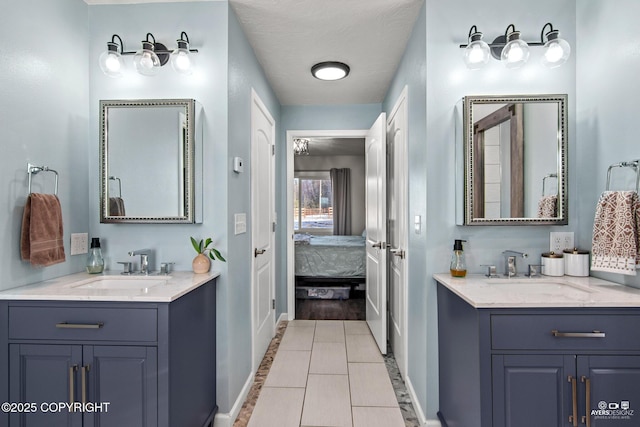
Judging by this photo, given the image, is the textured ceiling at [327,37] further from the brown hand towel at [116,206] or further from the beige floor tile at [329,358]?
the beige floor tile at [329,358]

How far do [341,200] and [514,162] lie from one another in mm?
5932

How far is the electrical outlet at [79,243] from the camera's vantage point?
6.21 feet

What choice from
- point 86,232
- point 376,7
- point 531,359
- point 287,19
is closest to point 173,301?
point 86,232

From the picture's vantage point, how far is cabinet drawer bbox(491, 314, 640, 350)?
1304mm

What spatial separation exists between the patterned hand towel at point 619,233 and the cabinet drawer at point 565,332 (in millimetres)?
277

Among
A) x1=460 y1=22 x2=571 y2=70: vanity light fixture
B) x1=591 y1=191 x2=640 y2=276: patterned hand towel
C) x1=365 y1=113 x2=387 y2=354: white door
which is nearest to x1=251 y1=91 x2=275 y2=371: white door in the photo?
x1=365 y1=113 x2=387 y2=354: white door

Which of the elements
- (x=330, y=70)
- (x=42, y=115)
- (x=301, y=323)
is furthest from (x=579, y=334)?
(x=301, y=323)

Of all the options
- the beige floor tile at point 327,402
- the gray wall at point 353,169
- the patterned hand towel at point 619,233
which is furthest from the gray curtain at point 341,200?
the patterned hand towel at point 619,233

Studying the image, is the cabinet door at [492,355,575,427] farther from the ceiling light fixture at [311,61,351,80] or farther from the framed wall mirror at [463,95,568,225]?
the ceiling light fixture at [311,61,351,80]

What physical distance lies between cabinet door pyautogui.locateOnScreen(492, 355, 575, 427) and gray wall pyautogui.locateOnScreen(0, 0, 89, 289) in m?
2.17

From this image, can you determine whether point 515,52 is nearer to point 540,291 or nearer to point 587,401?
point 540,291

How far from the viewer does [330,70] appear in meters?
2.83

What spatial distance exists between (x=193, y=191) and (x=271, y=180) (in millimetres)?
1372

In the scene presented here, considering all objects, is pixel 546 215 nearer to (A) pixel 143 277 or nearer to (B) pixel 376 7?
(B) pixel 376 7
